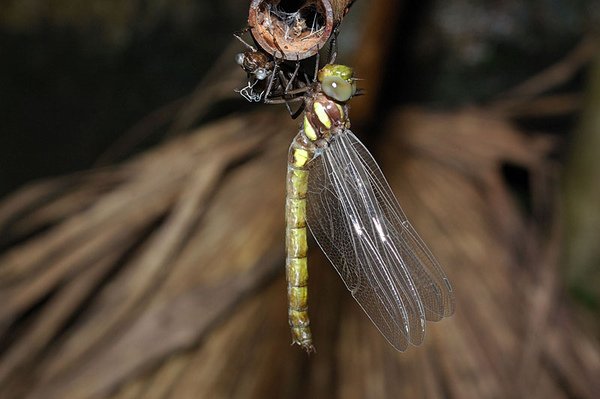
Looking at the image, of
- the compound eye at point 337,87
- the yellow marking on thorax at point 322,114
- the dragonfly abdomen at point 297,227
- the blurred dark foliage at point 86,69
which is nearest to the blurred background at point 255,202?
the blurred dark foliage at point 86,69

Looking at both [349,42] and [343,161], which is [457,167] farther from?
[343,161]

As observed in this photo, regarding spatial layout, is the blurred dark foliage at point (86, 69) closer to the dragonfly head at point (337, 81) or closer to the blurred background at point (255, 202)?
the blurred background at point (255, 202)

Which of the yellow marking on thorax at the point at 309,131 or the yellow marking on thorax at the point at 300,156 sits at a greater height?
the yellow marking on thorax at the point at 309,131

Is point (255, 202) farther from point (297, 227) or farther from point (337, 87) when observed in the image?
point (337, 87)

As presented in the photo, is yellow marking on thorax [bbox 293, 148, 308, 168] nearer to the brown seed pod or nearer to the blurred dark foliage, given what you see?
the brown seed pod

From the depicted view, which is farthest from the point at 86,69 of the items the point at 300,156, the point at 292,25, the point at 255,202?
the point at 292,25
